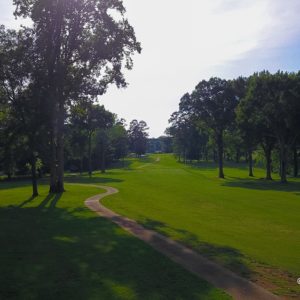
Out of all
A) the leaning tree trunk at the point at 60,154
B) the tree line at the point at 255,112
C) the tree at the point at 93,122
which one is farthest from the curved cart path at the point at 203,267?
the tree at the point at 93,122

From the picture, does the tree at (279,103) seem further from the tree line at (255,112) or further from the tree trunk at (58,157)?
the tree trunk at (58,157)

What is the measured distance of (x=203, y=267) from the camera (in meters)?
12.6

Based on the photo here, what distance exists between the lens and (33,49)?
110 feet

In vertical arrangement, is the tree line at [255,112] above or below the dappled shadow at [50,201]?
above

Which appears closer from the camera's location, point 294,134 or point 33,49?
point 33,49

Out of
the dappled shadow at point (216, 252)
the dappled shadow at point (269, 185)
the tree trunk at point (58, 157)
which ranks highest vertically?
the tree trunk at point (58, 157)

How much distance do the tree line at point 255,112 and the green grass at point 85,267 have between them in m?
39.6

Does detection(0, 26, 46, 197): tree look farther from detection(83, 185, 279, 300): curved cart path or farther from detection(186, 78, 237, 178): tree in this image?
detection(186, 78, 237, 178): tree

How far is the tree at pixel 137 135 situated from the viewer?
190875 millimetres

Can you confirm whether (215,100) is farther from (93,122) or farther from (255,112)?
(93,122)

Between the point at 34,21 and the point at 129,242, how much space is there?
2443 centimetres

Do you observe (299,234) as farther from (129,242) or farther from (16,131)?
(16,131)

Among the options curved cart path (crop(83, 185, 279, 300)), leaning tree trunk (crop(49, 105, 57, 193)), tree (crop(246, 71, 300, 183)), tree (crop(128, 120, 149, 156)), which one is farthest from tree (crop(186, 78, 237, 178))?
tree (crop(128, 120, 149, 156))

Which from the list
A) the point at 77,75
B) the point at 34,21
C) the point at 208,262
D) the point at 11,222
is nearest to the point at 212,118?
the point at 77,75
